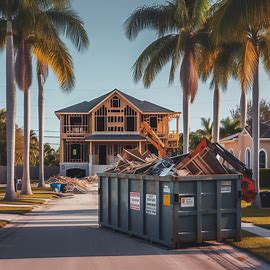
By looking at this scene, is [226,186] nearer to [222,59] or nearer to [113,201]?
[113,201]

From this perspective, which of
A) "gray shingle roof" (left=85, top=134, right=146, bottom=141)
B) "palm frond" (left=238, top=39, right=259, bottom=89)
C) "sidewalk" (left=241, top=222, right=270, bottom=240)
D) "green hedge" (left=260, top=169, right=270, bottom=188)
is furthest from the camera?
"gray shingle roof" (left=85, top=134, right=146, bottom=141)

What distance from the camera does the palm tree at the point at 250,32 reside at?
54.0 ft

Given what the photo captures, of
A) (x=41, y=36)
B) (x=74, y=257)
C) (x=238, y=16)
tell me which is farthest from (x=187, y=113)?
(x=74, y=257)

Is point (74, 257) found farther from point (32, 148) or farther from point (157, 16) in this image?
point (32, 148)

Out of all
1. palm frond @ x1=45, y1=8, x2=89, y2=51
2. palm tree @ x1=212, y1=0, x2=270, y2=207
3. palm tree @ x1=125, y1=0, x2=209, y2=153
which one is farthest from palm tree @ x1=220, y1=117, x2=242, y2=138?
palm tree @ x1=212, y1=0, x2=270, y2=207

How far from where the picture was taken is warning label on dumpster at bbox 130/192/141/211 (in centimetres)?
1447

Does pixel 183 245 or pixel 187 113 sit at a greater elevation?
pixel 187 113

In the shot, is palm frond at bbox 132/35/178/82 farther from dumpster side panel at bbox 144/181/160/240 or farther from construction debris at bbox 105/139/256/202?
dumpster side panel at bbox 144/181/160/240

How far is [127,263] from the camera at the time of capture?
1098cm

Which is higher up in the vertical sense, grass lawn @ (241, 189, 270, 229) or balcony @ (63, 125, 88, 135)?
balcony @ (63, 125, 88, 135)

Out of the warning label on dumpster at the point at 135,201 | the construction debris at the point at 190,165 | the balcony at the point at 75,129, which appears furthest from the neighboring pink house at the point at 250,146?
the warning label on dumpster at the point at 135,201

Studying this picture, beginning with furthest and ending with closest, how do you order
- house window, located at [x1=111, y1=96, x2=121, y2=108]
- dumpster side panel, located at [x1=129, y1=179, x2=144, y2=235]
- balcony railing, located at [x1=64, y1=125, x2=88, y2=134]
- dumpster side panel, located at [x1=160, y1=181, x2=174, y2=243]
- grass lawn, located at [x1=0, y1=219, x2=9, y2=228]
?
balcony railing, located at [x1=64, y1=125, x2=88, y2=134] → house window, located at [x1=111, y1=96, x2=121, y2=108] → grass lawn, located at [x1=0, y1=219, x2=9, y2=228] → dumpster side panel, located at [x1=129, y1=179, x2=144, y2=235] → dumpster side panel, located at [x1=160, y1=181, x2=174, y2=243]

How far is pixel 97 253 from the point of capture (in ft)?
40.2

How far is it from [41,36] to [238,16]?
15.2 meters
